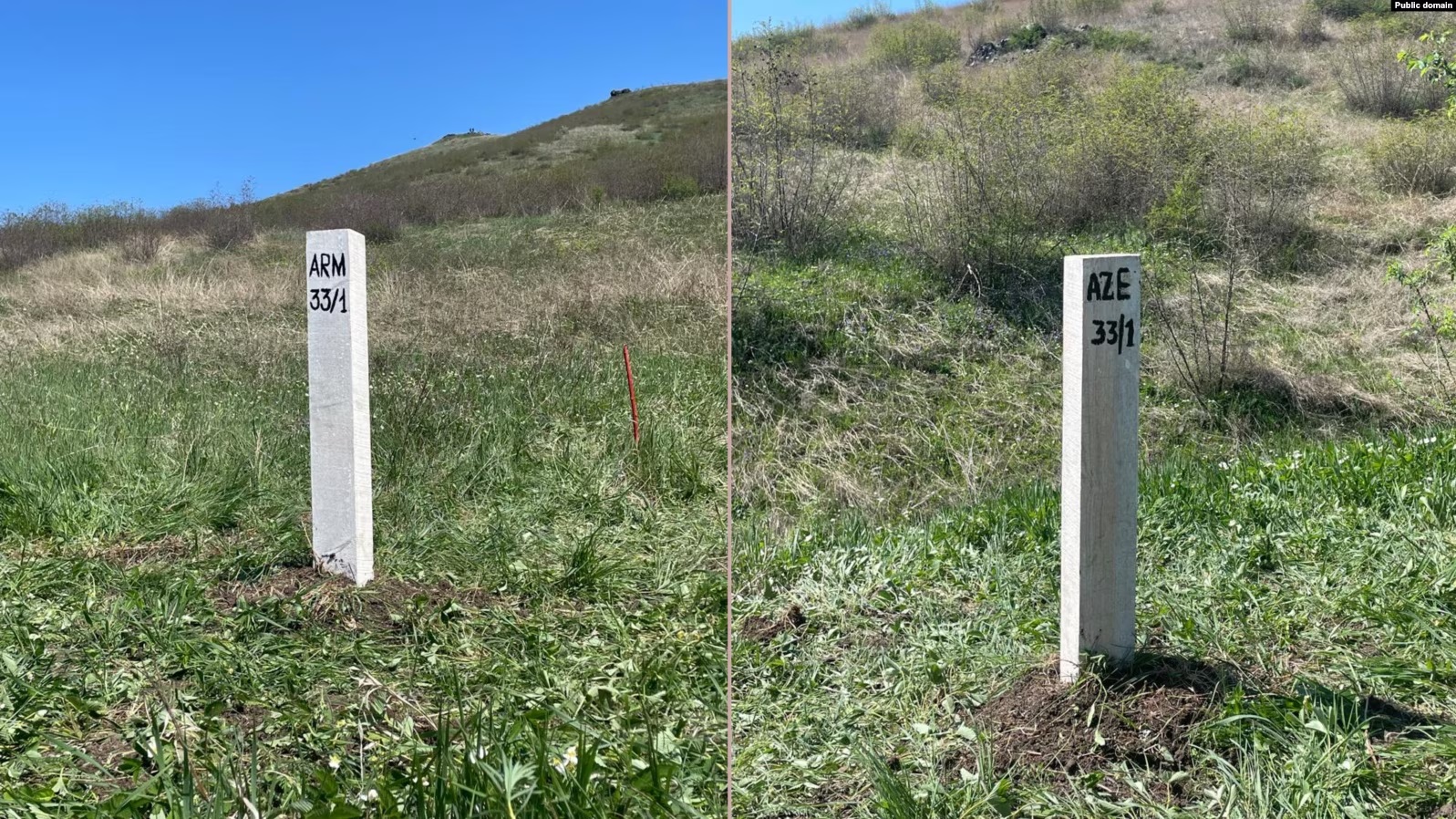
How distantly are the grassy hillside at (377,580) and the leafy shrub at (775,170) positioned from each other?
113cm

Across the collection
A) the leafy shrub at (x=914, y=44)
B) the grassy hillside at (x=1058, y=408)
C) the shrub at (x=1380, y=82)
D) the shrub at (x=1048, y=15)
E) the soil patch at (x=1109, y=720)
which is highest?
the shrub at (x=1048, y=15)

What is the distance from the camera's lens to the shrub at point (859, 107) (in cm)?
724

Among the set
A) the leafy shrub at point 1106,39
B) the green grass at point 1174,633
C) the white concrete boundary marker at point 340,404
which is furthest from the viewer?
the leafy shrub at point 1106,39

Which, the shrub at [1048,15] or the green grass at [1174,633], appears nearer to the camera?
the green grass at [1174,633]

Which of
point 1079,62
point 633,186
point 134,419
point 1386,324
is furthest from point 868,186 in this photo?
point 633,186

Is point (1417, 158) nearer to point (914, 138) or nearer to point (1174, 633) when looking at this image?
point (914, 138)

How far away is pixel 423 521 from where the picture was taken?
167 inches

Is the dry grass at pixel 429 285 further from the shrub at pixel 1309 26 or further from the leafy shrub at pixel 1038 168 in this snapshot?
the shrub at pixel 1309 26

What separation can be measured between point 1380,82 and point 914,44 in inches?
135

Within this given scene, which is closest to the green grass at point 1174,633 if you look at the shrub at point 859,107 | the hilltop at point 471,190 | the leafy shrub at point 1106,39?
the shrub at point 859,107

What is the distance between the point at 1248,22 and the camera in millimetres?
8258

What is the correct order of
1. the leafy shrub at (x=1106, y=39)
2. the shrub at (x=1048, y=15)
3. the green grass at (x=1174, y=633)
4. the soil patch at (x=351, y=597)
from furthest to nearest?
the shrub at (x=1048, y=15) → the leafy shrub at (x=1106, y=39) → the soil patch at (x=351, y=597) → the green grass at (x=1174, y=633)

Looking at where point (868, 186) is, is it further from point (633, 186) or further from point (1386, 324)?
point (633, 186)

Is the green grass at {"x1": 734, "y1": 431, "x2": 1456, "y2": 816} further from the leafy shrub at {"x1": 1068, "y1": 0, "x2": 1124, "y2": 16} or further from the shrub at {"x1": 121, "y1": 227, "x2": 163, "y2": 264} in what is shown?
the shrub at {"x1": 121, "y1": 227, "x2": 163, "y2": 264}
